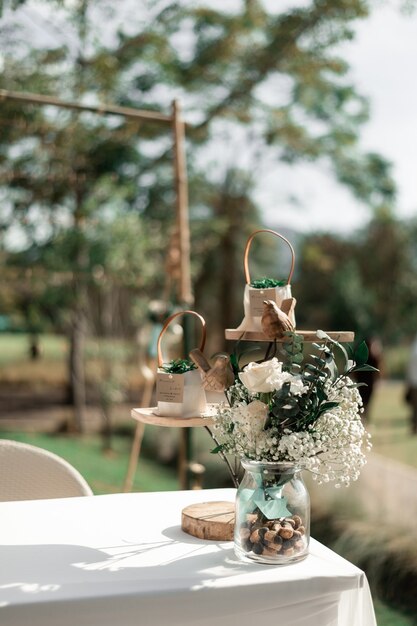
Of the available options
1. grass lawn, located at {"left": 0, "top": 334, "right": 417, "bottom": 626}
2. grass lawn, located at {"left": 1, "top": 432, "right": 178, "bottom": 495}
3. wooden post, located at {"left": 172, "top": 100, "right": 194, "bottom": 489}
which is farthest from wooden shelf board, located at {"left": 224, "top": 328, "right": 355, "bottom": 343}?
grass lawn, located at {"left": 1, "top": 432, "right": 178, "bottom": 495}

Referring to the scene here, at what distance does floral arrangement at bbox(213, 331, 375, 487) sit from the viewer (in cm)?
143

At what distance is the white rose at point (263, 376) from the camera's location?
4.69 ft

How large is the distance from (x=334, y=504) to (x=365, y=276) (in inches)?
282

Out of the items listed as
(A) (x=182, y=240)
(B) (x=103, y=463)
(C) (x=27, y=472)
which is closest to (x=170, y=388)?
(C) (x=27, y=472)

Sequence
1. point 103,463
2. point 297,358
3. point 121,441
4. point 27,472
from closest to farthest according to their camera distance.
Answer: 1. point 297,358
2. point 27,472
3. point 103,463
4. point 121,441

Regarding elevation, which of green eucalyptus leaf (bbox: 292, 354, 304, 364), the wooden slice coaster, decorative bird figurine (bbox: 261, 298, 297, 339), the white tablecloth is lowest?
the white tablecloth

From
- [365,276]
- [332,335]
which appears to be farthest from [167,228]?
[332,335]

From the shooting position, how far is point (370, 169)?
836 cm

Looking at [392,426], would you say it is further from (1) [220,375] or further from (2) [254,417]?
(2) [254,417]

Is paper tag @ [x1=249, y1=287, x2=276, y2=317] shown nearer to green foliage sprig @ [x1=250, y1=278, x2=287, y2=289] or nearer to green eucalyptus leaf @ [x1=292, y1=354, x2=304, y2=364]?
green foliage sprig @ [x1=250, y1=278, x2=287, y2=289]

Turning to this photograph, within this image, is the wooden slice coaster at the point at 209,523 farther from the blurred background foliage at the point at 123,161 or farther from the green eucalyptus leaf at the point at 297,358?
the blurred background foliage at the point at 123,161

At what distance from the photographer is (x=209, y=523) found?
1.63 meters

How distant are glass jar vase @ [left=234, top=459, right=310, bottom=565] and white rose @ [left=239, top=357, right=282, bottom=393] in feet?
0.46

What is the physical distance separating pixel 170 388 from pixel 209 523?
297 millimetres
